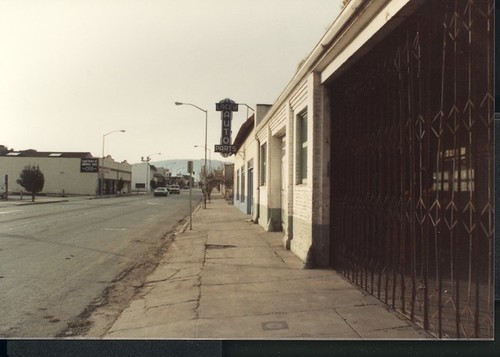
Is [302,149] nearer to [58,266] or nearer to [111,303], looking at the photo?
[111,303]

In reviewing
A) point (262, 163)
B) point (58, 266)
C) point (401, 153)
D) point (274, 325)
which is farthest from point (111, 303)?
point (262, 163)

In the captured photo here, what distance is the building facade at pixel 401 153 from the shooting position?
438cm

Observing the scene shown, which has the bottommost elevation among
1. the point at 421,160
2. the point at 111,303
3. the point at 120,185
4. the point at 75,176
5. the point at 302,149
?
the point at 111,303

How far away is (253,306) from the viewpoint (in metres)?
5.64

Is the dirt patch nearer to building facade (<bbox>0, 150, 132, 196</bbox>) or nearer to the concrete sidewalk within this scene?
the concrete sidewalk

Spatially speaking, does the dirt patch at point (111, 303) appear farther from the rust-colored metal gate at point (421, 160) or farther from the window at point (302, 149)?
the window at point (302, 149)

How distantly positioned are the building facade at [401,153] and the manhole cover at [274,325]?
1.46 metres

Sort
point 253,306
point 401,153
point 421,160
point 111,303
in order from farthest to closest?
point 111,303 → point 253,306 → point 401,153 → point 421,160

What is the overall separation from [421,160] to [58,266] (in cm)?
721

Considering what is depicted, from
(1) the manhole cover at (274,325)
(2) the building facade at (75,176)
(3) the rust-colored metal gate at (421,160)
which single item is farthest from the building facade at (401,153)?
(2) the building facade at (75,176)

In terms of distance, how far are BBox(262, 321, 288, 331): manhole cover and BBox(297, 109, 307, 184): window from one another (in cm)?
517

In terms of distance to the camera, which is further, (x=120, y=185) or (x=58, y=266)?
(x=120, y=185)

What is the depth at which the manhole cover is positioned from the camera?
4.80m
